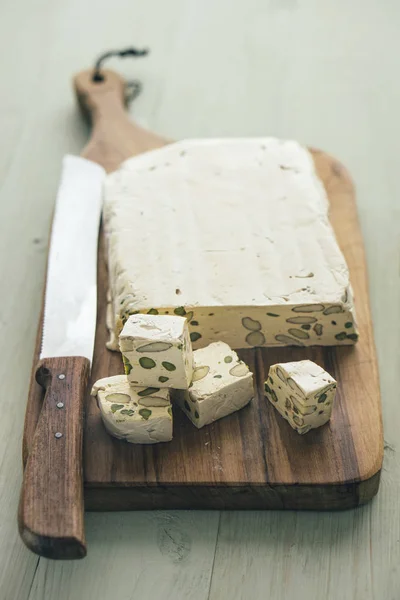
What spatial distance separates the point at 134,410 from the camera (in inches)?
89.7

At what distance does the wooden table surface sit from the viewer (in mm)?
2205

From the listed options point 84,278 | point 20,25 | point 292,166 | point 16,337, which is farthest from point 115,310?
point 20,25

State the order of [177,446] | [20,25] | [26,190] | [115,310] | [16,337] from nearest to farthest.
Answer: [177,446]
[115,310]
[16,337]
[26,190]
[20,25]

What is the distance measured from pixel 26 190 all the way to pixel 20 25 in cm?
127

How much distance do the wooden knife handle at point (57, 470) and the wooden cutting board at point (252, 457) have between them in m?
0.10

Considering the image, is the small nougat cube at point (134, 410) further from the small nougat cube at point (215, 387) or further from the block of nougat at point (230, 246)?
the block of nougat at point (230, 246)

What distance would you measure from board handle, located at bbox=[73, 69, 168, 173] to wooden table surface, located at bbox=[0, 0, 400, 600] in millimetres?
162

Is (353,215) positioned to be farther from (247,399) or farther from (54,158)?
(54,158)

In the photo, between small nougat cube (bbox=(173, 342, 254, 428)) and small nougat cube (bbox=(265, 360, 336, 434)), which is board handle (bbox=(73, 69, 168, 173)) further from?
small nougat cube (bbox=(265, 360, 336, 434))

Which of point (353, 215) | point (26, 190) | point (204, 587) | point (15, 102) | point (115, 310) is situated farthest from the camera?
point (15, 102)

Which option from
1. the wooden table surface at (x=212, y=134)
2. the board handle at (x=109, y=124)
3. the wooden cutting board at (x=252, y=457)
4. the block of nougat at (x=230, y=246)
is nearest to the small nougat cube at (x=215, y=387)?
the wooden cutting board at (x=252, y=457)

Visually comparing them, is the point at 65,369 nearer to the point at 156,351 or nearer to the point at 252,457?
the point at 156,351

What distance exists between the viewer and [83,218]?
2943mm

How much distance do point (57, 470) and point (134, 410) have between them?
256mm
